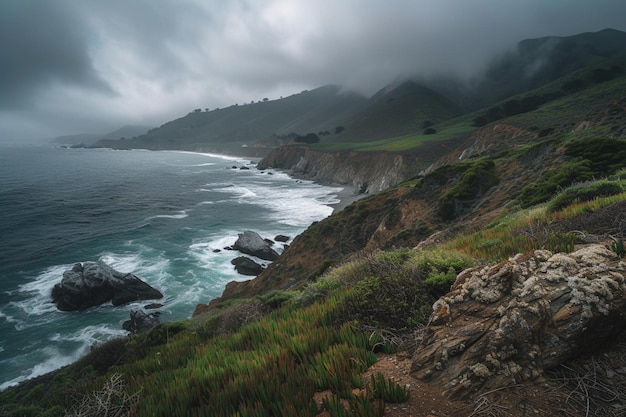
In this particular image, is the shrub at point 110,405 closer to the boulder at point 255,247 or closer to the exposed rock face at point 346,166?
the boulder at point 255,247

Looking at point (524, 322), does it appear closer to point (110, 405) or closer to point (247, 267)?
point (110, 405)

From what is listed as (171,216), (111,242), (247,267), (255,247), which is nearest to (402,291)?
(247,267)

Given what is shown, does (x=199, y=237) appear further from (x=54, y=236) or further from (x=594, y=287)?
(x=594, y=287)

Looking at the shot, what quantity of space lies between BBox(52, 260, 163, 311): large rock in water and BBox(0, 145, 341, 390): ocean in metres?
0.70

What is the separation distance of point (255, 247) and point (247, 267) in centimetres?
368

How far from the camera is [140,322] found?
22.4 meters

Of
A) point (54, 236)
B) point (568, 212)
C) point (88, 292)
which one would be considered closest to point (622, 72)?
point (568, 212)

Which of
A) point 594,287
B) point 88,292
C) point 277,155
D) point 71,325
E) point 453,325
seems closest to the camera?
point 594,287

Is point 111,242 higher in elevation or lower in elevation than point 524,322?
lower

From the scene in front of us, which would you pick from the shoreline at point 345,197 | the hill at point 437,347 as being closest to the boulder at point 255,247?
the shoreline at point 345,197

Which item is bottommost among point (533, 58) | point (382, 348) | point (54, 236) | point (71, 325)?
point (71, 325)

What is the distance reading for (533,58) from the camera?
17975cm

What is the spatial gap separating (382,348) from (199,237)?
40.8 meters

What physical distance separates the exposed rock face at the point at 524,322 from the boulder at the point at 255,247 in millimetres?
32647
